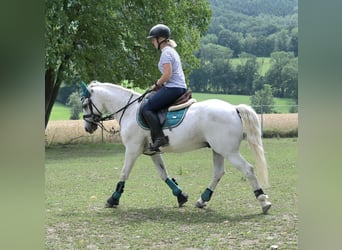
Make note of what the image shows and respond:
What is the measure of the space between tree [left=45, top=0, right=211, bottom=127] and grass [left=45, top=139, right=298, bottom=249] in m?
4.14

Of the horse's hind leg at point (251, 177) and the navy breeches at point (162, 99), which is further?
the navy breeches at point (162, 99)

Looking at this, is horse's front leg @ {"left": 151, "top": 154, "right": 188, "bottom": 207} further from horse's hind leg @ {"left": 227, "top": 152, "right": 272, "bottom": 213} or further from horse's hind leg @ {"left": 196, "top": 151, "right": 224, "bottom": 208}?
horse's hind leg @ {"left": 227, "top": 152, "right": 272, "bottom": 213}

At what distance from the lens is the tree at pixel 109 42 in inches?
456

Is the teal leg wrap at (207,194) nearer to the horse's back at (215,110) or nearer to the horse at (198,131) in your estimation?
the horse at (198,131)

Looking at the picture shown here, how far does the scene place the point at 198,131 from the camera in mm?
4480

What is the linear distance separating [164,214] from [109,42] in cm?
811

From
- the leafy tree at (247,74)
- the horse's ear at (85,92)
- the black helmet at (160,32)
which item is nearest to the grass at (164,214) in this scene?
the horse's ear at (85,92)

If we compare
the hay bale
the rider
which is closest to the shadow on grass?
the rider
